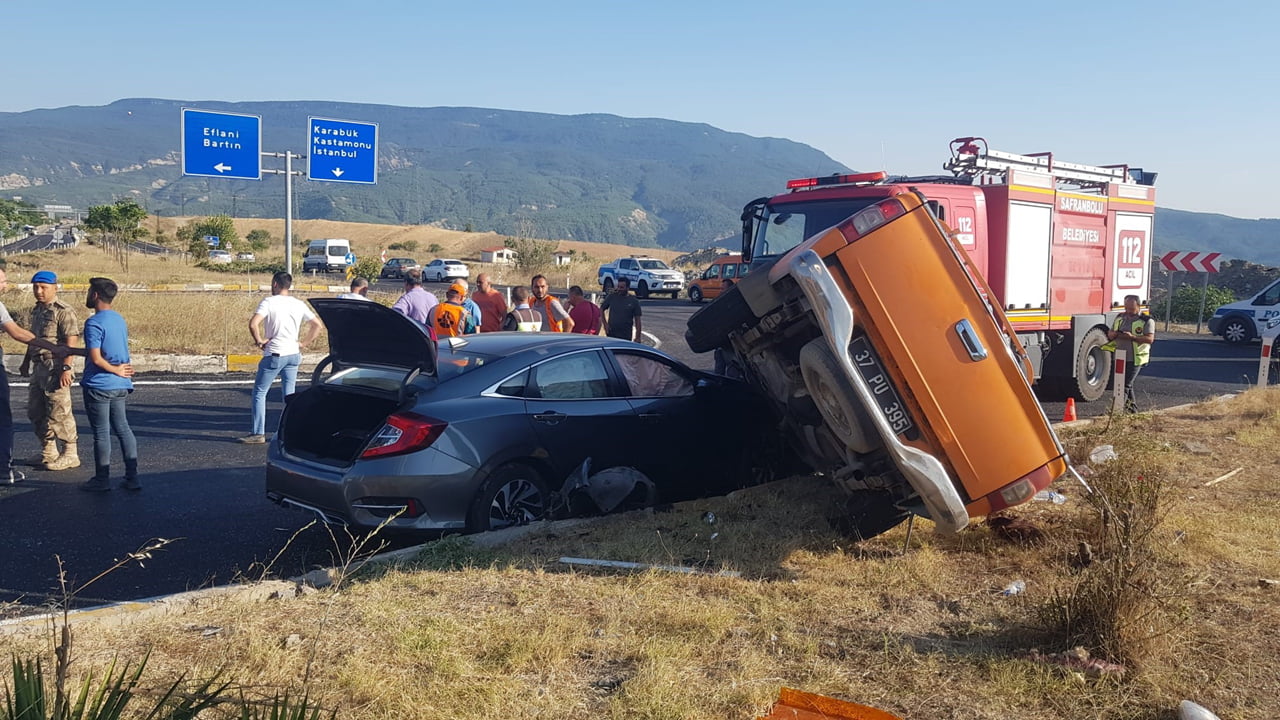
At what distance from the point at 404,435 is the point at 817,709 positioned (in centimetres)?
Answer: 315

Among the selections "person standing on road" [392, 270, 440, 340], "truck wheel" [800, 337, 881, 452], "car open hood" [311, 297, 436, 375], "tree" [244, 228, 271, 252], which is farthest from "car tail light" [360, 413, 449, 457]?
"tree" [244, 228, 271, 252]

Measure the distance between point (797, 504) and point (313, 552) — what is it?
3.26m

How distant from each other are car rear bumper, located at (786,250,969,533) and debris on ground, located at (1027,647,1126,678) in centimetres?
113

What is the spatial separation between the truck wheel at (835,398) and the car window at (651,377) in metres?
1.71

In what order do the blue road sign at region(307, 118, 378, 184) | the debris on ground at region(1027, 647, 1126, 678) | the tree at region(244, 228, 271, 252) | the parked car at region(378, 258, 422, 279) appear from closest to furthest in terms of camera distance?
the debris on ground at region(1027, 647, 1126, 678) < the blue road sign at region(307, 118, 378, 184) < the parked car at region(378, 258, 422, 279) < the tree at region(244, 228, 271, 252)

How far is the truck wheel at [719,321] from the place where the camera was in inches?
259

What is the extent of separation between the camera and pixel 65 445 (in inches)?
357

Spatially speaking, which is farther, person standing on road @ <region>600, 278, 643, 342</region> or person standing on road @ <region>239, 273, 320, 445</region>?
person standing on road @ <region>600, 278, 643, 342</region>

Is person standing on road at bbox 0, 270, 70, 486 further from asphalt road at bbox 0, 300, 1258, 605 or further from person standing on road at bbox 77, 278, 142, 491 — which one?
person standing on road at bbox 77, 278, 142, 491

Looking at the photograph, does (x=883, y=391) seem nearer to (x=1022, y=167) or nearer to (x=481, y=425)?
(x=481, y=425)

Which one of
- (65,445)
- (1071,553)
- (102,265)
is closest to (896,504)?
(1071,553)

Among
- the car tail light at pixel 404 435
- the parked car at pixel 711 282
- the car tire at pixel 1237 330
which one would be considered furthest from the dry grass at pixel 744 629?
the parked car at pixel 711 282

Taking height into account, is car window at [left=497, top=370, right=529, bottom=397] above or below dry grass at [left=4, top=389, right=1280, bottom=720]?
above

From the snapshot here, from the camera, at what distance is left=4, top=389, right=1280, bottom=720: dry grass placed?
4117 mm
